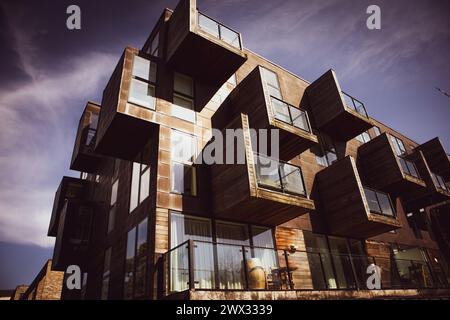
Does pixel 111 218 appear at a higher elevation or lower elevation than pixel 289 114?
lower

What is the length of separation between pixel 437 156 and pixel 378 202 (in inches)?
582

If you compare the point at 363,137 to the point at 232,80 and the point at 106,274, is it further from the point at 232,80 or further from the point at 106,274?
the point at 106,274

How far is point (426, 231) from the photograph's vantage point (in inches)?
805

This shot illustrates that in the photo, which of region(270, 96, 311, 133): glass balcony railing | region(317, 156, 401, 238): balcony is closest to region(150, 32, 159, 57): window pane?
region(270, 96, 311, 133): glass balcony railing

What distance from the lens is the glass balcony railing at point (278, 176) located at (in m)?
11.1

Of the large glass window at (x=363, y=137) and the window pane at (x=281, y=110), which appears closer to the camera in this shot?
the window pane at (x=281, y=110)

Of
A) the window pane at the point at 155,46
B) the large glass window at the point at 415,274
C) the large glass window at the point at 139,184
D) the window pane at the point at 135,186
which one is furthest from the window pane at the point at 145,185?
the large glass window at the point at 415,274

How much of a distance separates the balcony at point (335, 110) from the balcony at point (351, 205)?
3733 mm

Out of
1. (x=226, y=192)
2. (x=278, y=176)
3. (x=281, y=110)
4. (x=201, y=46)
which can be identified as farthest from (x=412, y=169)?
(x=201, y=46)

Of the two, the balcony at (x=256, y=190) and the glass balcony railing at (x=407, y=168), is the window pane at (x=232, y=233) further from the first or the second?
the glass balcony railing at (x=407, y=168)

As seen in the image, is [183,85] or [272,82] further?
[272,82]

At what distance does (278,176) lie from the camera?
37.9 ft

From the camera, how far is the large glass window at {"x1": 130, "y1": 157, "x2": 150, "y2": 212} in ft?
39.2

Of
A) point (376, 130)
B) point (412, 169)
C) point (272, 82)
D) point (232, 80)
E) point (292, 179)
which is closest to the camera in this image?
point (292, 179)
